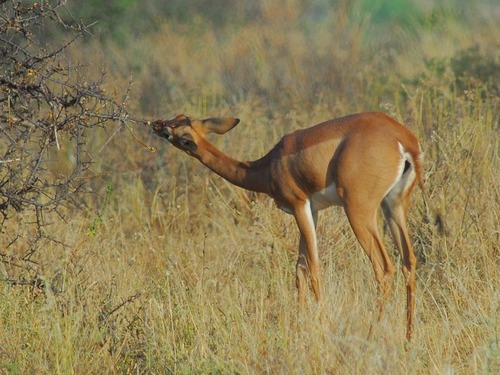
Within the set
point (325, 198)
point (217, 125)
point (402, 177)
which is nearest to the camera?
point (402, 177)

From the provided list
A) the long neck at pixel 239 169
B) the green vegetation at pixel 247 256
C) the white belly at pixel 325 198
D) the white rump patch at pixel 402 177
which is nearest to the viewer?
the green vegetation at pixel 247 256

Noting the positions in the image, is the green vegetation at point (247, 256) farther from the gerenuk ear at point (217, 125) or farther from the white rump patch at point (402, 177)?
the gerenuk ear at point (217, 125)

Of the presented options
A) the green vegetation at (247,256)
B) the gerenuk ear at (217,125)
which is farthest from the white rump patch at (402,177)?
the gerenuk ear at (217,125)

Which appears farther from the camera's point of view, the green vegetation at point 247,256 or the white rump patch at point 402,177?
the white rump patch at point 402,177

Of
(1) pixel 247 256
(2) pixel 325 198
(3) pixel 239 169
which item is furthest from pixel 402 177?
(1) pixel 247 256

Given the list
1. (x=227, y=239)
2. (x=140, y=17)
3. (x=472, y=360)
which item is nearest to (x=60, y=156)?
(x=227, y=239)

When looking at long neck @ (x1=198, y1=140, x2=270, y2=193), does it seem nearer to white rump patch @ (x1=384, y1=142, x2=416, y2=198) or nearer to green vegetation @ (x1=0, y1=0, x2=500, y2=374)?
green vegetation @ (x1=0, y1=0, x2=500, y2=374)

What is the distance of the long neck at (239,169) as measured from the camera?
7.00 m

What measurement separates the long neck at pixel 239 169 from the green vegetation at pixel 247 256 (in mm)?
401

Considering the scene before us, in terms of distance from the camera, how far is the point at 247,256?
7.21 metres

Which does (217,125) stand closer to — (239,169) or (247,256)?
(239,169)

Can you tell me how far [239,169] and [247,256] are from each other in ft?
1.87

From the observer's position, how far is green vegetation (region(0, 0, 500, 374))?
5.15 m

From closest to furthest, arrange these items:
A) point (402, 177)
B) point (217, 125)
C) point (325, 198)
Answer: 1. point (402, 177)
2. point (325, 198)
3. point (217, 125)
